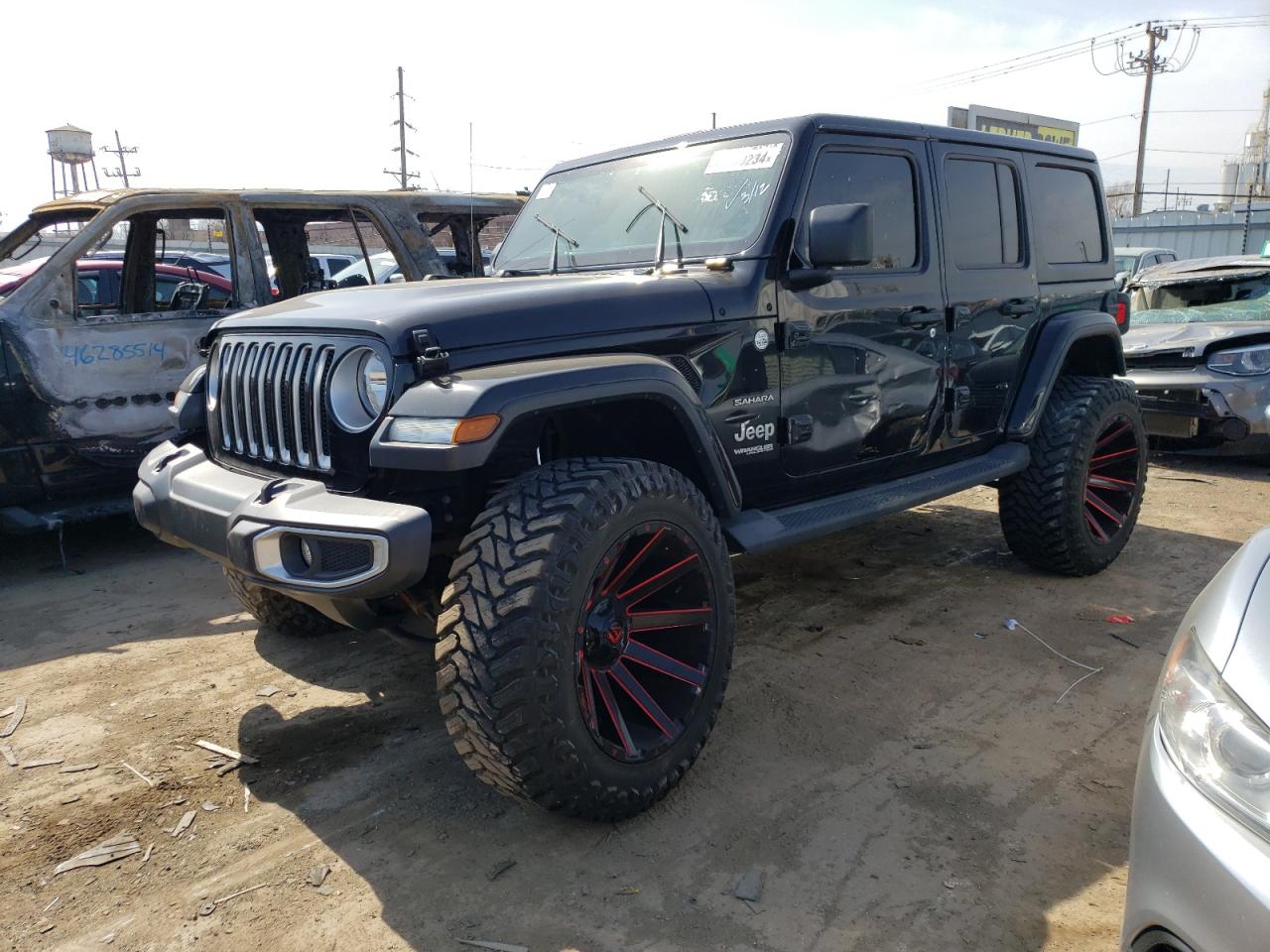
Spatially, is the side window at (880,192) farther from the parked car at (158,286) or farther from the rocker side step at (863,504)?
the parked car at (158,286)

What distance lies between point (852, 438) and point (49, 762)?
3.07 meters

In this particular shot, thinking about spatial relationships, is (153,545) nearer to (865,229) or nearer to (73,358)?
(73,358)

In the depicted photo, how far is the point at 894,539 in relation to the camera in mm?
5621

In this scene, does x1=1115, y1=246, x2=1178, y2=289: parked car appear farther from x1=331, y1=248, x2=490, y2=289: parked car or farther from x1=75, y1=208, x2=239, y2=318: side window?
x1=75, y1=208, x2=239, y2=318: side window

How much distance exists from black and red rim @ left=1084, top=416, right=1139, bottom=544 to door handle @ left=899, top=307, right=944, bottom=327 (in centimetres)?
150

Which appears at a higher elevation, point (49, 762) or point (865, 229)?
point (865, 229)

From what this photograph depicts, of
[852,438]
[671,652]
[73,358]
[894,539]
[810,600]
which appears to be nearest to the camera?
[671,652]

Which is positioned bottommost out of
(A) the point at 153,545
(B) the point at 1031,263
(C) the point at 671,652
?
(A) the point at 153,545

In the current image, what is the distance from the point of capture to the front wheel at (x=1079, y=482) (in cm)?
459

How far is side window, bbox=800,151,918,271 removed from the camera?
366 centimetres

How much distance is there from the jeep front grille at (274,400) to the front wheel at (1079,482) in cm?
340

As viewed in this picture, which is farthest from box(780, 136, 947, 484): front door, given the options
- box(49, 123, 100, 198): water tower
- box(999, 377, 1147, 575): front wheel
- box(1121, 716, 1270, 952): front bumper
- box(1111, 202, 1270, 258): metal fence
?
box(49, 123, 100, 198): water tower

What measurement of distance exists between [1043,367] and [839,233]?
77.1 inches

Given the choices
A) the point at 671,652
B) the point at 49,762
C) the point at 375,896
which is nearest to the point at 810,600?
the point at 671,652
